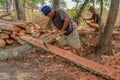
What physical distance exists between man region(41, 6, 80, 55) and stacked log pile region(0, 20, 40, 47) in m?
1.63

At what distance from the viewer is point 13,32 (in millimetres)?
8195

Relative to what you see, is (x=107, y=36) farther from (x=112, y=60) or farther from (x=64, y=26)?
(x=64, y=26)

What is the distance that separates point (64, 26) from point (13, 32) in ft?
7.61

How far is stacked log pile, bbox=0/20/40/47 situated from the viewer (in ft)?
26.6

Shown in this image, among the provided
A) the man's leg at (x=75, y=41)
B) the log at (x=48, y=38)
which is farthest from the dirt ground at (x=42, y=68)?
the log at (x=48, y=38)

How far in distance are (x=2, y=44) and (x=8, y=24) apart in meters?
0.73

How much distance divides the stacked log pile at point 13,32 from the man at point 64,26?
1.63m

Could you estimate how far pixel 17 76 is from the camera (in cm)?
537

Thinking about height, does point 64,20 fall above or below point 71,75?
above

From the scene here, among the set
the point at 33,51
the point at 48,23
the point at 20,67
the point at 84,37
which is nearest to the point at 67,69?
the point at 20,67

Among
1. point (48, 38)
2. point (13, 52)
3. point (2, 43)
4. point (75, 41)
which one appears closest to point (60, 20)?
point (75, 41)

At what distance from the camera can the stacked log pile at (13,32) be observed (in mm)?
8094

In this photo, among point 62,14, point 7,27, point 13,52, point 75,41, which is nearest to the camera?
point 62,14

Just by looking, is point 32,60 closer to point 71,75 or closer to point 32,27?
point 71,75
